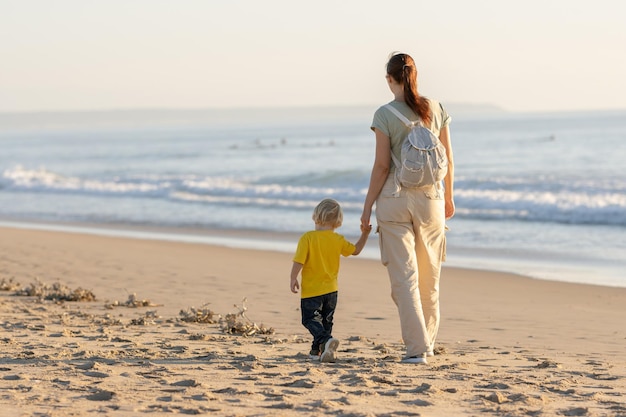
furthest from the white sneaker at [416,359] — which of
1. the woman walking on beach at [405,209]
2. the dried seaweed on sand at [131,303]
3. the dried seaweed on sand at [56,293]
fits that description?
the dried seaweed on sand at [56,293]

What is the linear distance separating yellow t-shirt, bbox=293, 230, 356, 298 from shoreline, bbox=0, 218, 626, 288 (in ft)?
16.4

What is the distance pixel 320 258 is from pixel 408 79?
1245 mm

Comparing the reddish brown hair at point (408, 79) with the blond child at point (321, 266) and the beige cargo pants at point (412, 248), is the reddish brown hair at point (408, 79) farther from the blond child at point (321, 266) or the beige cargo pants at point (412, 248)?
the blond child at point (321, 266)

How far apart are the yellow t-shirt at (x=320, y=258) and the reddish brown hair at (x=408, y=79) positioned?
94 centimetres

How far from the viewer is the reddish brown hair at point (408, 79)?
5414 mm

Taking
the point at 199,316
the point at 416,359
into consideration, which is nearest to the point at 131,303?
the point at 199,316

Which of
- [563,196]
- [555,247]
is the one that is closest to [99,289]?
[555,247]

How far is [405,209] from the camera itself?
5.47 metres

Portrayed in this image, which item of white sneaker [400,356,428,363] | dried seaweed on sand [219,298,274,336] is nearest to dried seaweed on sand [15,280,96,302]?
dried seaweed on sand [219,298,274,336]

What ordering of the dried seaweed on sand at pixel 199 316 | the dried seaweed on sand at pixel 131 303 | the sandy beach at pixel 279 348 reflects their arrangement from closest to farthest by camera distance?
the sandy beach at pixel 279 348
the dried seaweed on sand at pixel 199 316
the dried seaweed on sand at pixel 131 303

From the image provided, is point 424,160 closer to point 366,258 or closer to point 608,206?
point 366,258

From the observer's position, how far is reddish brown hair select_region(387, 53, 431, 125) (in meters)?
5.41

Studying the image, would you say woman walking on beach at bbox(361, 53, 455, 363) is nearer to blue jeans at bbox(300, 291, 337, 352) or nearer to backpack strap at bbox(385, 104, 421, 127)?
backpack strap at bbox(385, 104, 421, 127)

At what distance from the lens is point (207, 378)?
5207 mm
